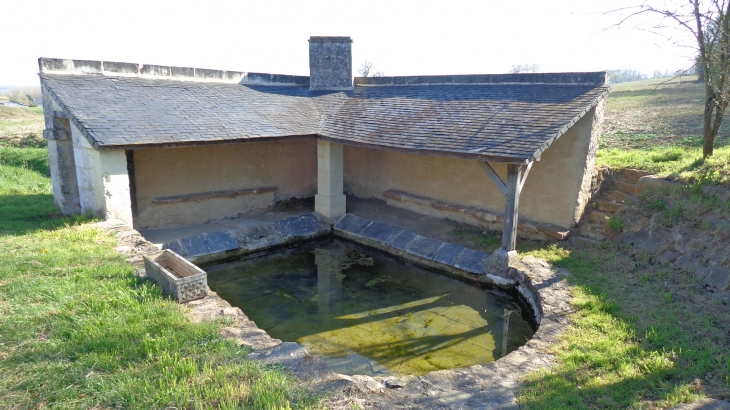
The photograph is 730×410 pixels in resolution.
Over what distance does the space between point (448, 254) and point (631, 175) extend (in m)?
3.73

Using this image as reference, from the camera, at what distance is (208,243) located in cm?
812

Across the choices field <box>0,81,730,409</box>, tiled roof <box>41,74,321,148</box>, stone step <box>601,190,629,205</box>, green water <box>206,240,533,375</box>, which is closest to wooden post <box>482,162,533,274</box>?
green water <box>206,240,533,375</box>

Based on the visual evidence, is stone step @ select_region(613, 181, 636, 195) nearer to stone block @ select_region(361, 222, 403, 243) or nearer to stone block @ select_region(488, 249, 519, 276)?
stone block @ select_region(488, 249, 519, 276)

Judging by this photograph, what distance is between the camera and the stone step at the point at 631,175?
8.20m

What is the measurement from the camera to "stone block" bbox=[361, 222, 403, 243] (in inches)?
343

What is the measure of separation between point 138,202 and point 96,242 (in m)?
2.37

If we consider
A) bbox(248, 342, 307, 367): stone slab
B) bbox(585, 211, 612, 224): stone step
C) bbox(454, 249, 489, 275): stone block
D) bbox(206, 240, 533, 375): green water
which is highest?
bbox(585, 211, 612, 224): stone step

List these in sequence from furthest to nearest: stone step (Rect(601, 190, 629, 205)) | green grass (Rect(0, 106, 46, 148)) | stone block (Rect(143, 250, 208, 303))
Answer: green grass (Rect(0, 106, 46, 148)), stone step (Rect(601, 190, 629, 205)), stone block (Rect(143, 250, 208, 303))

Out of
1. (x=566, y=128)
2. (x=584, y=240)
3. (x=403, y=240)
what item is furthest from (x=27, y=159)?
(x=584, y=240)

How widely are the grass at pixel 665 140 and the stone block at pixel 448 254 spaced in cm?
346

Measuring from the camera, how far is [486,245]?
26.5ft

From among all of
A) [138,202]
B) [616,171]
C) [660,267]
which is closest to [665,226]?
[660,267]

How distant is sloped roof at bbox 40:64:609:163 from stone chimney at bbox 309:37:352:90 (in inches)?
29.1

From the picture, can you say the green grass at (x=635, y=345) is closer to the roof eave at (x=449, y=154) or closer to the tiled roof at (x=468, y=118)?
the roof eave at (x=449, y=154)
